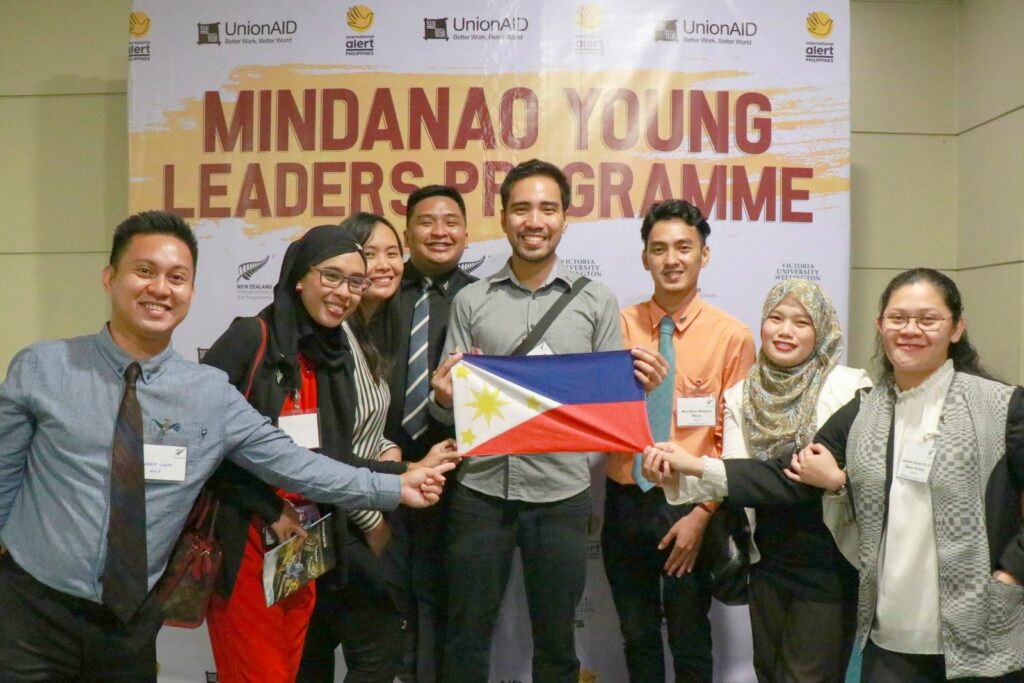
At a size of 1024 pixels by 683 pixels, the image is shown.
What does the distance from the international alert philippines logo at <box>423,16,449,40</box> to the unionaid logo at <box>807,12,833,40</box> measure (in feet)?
5.49

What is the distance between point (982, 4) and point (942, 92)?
17.5 inches

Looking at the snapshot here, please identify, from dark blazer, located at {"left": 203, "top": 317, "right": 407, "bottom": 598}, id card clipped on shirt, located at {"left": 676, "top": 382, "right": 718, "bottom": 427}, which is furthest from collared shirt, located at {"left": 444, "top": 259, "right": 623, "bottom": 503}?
dark blazer, located at {"left": 203, "top": 317, "right": 407, "bottom": 598}

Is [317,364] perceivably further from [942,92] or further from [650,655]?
[942,92]

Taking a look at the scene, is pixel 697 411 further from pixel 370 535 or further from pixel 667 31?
pixel 667 31

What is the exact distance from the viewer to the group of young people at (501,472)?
6.88ft

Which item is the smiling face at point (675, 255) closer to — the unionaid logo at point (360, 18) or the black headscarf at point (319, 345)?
the black headscarf at point (319, 345)

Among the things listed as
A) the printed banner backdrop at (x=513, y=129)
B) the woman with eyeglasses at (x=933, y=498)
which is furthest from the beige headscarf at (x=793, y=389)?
the printed banner backdrop at (x=513, y=129)

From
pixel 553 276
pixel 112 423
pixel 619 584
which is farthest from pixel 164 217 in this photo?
pixel 619 584

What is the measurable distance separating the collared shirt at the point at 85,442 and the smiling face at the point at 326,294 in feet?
1.28

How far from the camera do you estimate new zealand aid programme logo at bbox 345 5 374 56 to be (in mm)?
3814

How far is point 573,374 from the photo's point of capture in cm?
285

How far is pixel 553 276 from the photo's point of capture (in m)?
3.10

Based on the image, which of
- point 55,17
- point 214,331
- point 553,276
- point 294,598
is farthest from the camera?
point 55,17

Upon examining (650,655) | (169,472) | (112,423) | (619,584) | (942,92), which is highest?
(942,92)
